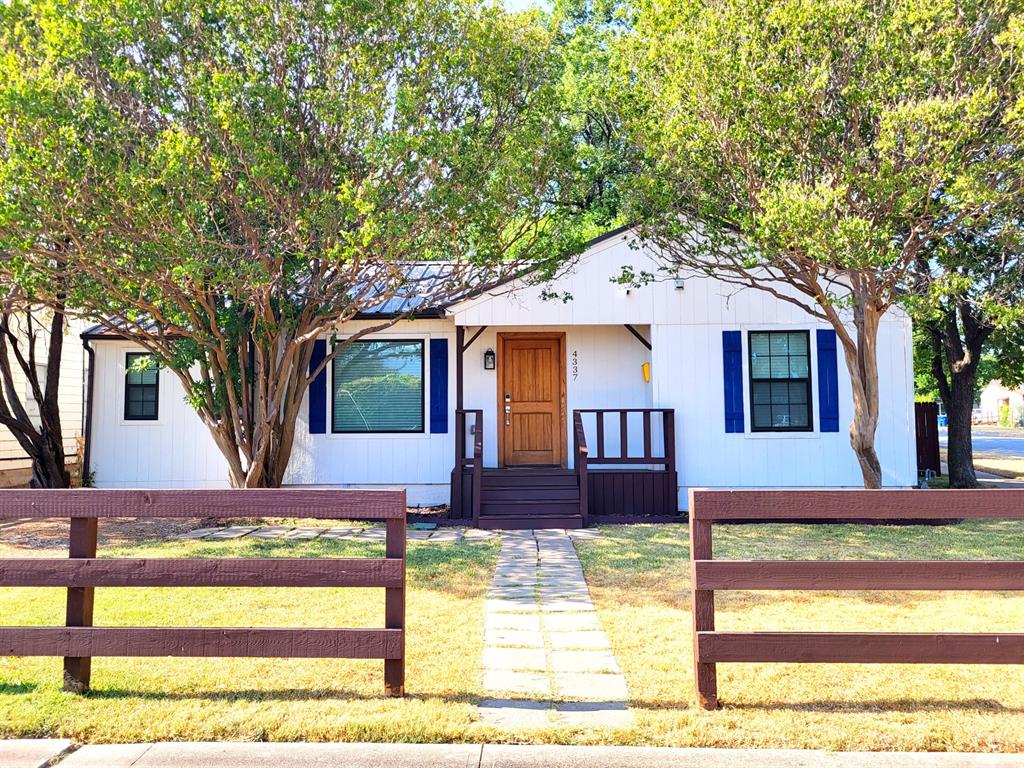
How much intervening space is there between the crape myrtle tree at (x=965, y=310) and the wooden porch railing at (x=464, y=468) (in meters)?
5.32

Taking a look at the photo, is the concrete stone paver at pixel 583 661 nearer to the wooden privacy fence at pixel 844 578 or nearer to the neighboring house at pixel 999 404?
the wooden privacy fence at pixel 844 578

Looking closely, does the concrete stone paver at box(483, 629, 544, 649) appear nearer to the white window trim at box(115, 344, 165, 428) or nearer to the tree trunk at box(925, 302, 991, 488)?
the white window trim at box(115, 344, 165, 428)

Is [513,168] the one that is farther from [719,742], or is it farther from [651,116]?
[719,742]

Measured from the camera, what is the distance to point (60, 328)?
36.3 ft

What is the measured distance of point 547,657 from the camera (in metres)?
3.91

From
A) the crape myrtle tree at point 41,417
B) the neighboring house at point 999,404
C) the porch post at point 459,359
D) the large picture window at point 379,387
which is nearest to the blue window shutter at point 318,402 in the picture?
the large picture window at point 379,387

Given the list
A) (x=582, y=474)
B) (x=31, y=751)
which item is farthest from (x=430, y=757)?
(x=582, y=474)

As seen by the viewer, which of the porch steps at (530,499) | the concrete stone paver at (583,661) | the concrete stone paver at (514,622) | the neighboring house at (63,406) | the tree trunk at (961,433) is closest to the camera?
the concrete stone paver at (583,661)

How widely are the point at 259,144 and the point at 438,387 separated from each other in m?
4.78

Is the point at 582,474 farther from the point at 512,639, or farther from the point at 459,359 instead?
the point at 512,639

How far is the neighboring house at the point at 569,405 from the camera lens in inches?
387

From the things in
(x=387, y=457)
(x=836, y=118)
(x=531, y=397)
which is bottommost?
(x=387, y=457)

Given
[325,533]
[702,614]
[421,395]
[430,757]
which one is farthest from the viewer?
[421,395]

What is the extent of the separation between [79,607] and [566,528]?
6330mm
